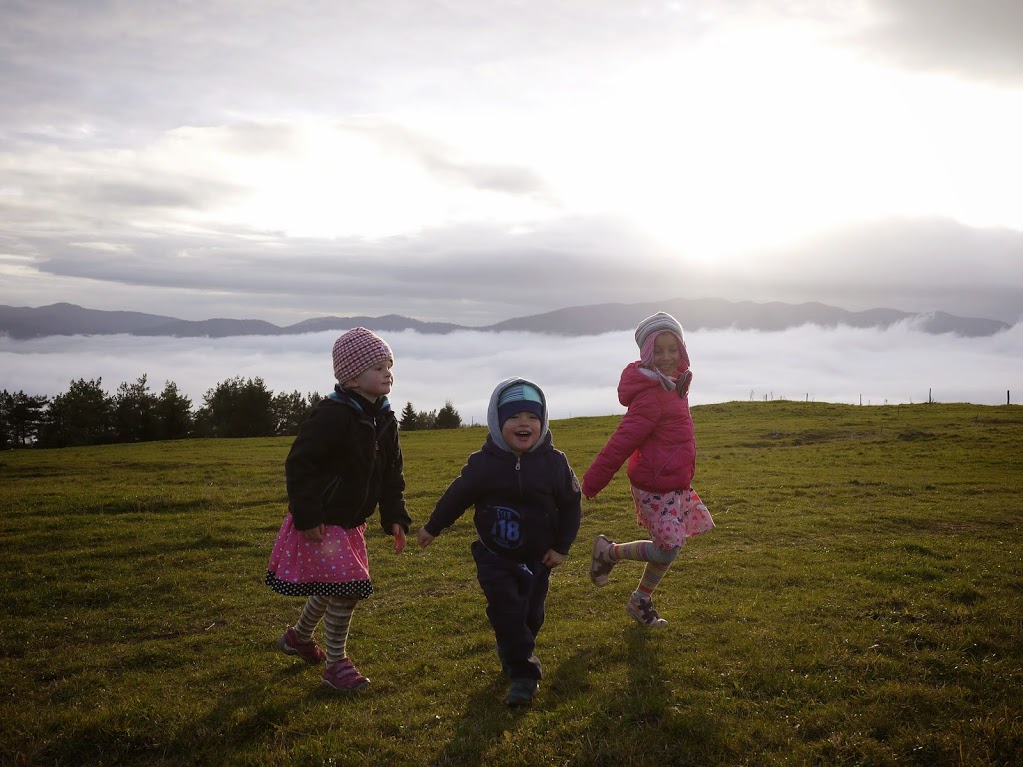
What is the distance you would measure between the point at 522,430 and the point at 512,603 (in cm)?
144

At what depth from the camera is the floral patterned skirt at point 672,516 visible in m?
7.28

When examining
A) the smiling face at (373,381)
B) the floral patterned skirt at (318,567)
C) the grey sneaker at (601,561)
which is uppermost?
the smiling face at (373,381)

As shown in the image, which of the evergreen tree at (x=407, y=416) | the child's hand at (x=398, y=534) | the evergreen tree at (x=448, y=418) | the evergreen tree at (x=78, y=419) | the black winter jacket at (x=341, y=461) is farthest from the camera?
the evergreen tree at (x=407, y=416)

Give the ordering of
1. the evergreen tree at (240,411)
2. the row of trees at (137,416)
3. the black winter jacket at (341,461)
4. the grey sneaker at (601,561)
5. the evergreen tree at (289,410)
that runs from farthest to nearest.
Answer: the evergreen tree at (289,410), the evergreen tree at (240,411), the row of trees at (137,416), the grey sneaker at (601,561), the black winter jacket at (341,461)

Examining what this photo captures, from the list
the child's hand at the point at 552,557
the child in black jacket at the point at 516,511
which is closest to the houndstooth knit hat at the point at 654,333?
the child in black jacket at the point at 516,511

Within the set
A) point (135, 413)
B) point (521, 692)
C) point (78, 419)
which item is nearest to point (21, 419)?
point (78, 419)

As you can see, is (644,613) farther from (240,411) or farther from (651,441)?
(240,411)

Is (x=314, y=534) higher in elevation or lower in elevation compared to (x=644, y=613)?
higher

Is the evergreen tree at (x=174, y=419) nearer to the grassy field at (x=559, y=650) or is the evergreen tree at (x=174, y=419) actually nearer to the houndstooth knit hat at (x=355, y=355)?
the grassy field at (x=559, y=650)

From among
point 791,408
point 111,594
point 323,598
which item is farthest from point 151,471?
point 791,408

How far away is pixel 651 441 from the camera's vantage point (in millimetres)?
7398

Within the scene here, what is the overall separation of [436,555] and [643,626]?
16.3ft

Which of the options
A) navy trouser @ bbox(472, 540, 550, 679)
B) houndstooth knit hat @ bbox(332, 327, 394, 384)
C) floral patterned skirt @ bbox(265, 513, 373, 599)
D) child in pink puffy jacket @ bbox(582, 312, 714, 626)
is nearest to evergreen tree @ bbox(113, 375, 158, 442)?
floral patterned skirt @ bbox(265, 513, 373, 599)

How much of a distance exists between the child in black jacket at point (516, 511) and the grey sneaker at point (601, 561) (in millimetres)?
1790
